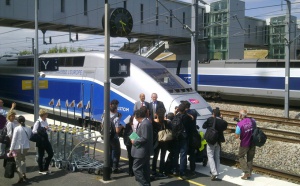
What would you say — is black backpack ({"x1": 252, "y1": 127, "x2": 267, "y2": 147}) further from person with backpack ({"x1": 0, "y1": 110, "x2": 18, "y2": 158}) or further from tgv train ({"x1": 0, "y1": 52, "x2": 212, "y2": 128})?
person with backpack ({"x1": 0, "y1": 110, "x2": 18, "y2": 158})

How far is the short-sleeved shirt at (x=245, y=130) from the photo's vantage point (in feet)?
25.2

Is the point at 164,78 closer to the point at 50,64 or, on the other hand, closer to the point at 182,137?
the point at 50,64

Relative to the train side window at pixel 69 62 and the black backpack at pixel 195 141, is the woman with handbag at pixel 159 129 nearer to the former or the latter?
the black backpack at pixel 195 141

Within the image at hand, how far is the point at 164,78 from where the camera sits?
12062 millimetres

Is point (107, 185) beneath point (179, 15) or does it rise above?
beneath

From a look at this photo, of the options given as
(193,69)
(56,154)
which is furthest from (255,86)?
(56,154)

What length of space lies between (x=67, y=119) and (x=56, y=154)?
21.3 feet

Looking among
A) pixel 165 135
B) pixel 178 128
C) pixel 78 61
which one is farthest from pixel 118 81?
pixel 178 128

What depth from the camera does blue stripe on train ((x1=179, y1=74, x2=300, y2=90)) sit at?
72.9 ft

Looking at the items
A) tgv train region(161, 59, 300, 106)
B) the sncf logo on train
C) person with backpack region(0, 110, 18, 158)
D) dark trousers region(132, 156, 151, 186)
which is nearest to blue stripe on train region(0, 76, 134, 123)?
the sncf logo on train

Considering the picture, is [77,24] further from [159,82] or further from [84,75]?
[159,82]

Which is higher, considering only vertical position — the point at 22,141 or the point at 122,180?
the point at 22,141

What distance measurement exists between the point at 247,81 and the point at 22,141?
19.5m

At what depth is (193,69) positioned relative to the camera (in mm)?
14883
